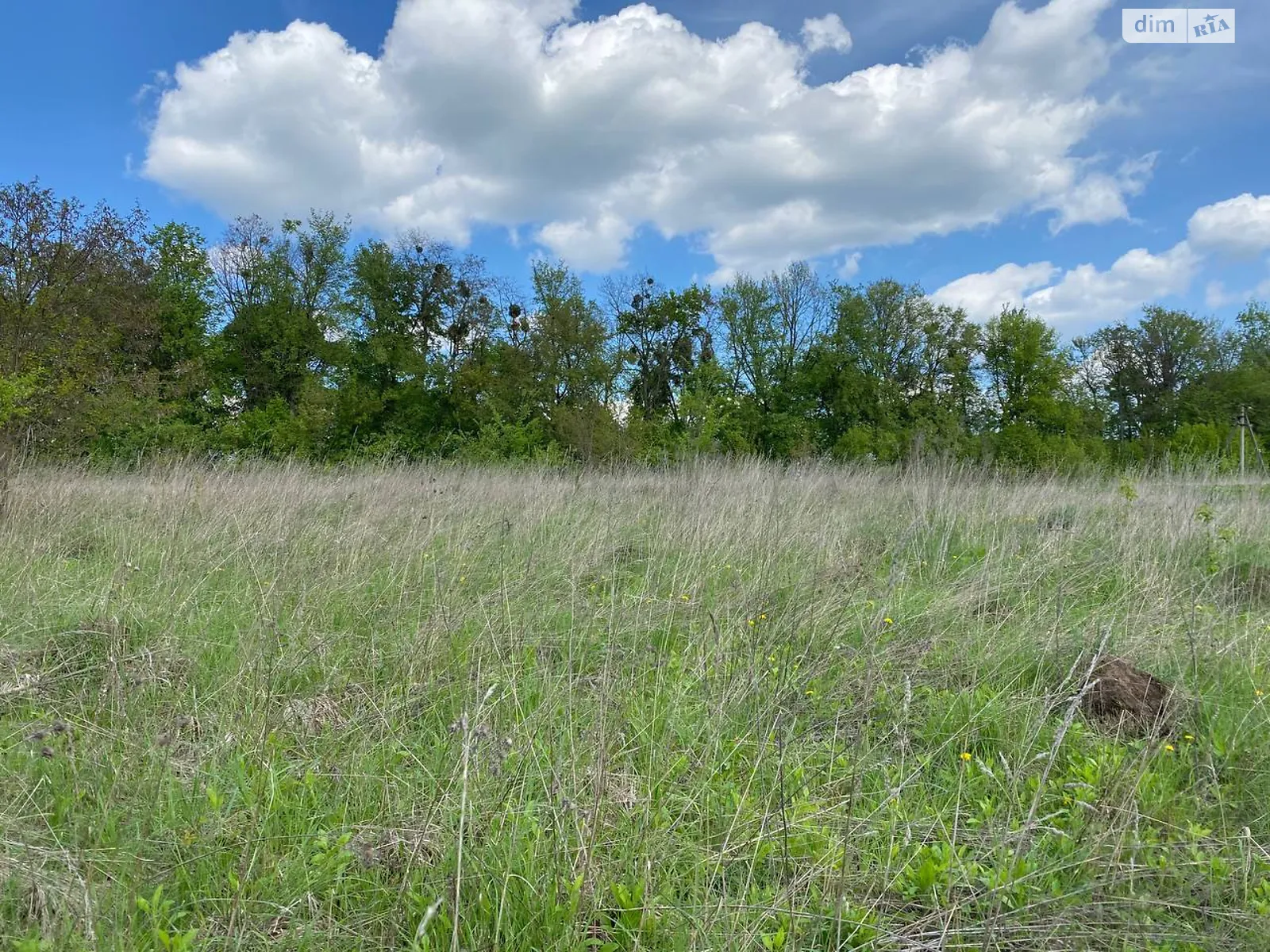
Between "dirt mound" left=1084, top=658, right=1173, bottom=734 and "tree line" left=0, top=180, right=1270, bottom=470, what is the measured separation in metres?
11.6

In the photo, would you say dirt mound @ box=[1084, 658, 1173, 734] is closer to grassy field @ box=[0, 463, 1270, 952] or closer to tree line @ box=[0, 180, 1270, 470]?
grassy field @ box=[0, 463, 1270, 952]

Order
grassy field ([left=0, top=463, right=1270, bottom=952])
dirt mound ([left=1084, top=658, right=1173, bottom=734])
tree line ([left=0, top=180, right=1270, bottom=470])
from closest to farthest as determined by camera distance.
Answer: grassy field ([left=0, top=463, right=1270, bottom=952]) → dirt mound ([left=1084, top=658, right=1173, bottom=734]) → tree line ([left=0, top=180, right=1270, bottom=470])

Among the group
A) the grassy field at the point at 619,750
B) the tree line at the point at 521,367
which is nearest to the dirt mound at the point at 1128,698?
the grassy field at the point at 619,750

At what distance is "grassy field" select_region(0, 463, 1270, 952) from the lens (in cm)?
161

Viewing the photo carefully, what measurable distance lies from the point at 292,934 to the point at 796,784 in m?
1.43

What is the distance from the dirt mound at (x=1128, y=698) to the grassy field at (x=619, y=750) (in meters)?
0.09

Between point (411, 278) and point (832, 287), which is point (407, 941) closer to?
point (411, 278)

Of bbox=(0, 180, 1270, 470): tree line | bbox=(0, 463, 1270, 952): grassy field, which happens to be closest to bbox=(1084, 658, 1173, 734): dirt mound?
bbox=(0, 463, 1270, 952): grassy field

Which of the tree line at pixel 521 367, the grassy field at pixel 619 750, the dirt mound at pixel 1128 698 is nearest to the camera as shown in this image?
the grassy field at pixel 619 750

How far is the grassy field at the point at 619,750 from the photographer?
1.61 m

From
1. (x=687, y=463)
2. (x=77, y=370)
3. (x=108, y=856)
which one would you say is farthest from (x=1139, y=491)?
(x=77, y=370)

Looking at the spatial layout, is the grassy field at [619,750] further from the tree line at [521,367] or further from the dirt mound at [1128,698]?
the tree line at [521,367]

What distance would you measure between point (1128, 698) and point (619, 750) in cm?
206

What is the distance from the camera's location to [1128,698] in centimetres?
268
